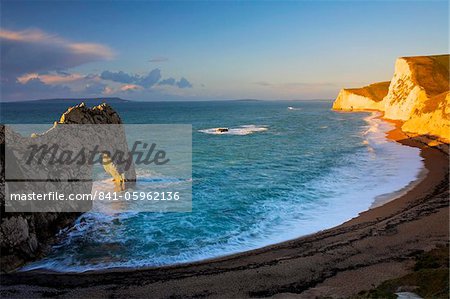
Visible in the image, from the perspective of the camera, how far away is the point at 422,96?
77.5 metres

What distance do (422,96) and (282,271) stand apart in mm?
75639

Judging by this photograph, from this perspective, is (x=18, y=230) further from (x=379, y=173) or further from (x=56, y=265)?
(x=379, y=173)

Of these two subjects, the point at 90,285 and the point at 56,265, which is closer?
the point at 90,285

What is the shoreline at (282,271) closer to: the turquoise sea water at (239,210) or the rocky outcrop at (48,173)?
the turquoise sea water at (239,210)

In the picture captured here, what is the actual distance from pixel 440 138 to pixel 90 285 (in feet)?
177

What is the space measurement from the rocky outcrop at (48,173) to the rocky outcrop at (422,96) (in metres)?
46.8

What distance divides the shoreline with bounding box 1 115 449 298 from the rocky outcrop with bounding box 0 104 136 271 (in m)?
1.99

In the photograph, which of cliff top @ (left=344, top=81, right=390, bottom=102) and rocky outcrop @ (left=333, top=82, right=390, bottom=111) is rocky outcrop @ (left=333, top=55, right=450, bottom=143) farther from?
cliff top @ (left=344, top=81, right=390, bottom=102)

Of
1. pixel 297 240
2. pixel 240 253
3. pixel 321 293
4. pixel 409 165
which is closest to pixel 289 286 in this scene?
pixel 321 293

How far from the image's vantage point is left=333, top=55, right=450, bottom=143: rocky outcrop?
5647 cm

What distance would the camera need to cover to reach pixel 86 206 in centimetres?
2617

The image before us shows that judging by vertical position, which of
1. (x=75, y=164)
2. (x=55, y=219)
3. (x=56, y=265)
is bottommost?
(x=56, y=265)

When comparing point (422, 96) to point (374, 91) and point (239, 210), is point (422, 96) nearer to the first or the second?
point (239, 210)

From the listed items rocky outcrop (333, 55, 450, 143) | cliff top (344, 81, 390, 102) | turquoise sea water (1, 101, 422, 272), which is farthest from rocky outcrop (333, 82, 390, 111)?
turquoise sea water (1, 101, 422, 272)
